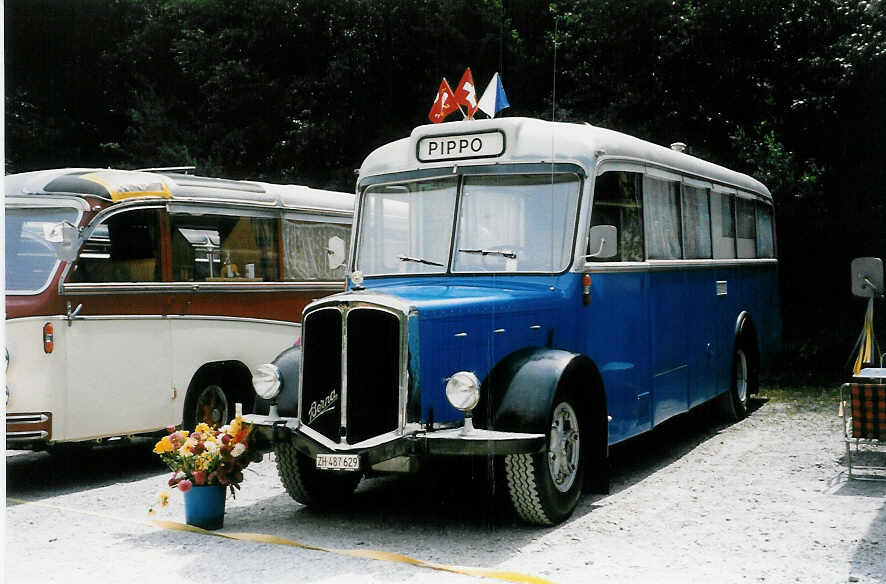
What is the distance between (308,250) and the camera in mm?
11852

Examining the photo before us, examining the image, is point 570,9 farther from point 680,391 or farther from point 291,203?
point 680,391

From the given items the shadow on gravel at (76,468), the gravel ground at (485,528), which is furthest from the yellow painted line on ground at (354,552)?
the shadow on gravel at (76,468)

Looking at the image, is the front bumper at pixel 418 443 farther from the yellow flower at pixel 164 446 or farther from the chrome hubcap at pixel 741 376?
the chrome hubcap at pixel 741 376

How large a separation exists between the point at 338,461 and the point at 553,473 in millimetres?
1532

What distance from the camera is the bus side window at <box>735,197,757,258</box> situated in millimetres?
12305

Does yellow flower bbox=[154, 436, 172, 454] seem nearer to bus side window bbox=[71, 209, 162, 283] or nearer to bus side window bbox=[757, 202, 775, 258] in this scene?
bus side window bbox=[71, 209, 162, 283]

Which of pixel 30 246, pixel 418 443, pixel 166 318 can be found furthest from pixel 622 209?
pixel 30 246

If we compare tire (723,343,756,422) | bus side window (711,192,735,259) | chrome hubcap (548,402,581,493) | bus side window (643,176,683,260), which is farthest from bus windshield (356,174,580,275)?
tire (723,343,756,422)

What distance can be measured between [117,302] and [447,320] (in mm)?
3821

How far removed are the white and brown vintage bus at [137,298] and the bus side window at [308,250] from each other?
4 cm

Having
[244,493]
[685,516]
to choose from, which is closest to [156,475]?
[244,493]

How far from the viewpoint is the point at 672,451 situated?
10266mm

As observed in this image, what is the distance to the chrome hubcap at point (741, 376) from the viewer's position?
1211cm

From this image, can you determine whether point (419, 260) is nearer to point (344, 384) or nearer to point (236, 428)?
point (344, 384)
